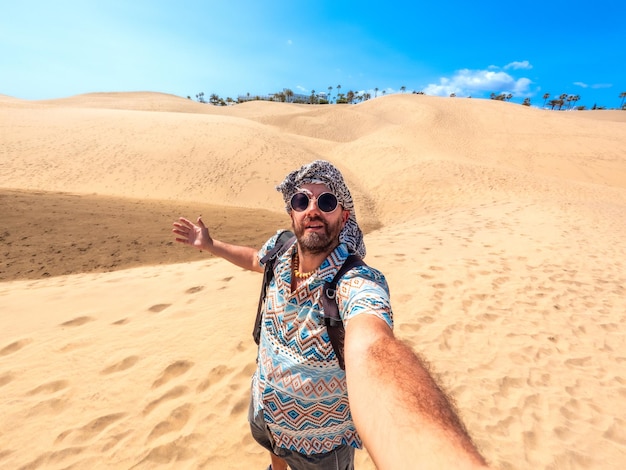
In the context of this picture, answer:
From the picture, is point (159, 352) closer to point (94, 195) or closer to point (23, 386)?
point (23, 386)

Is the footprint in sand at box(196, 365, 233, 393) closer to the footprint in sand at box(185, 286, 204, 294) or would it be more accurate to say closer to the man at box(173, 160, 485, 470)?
the man at box(173, 160, 485, 470)

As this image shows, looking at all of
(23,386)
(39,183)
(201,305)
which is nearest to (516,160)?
(201,305)

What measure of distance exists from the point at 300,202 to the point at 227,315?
10.7 feet

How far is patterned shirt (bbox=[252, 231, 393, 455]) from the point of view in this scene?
1368 mm

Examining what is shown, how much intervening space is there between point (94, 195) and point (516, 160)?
1100 inches

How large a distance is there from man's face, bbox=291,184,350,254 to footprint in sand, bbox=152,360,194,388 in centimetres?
270

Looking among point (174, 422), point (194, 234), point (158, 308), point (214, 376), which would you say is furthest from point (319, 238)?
point (158, 308)

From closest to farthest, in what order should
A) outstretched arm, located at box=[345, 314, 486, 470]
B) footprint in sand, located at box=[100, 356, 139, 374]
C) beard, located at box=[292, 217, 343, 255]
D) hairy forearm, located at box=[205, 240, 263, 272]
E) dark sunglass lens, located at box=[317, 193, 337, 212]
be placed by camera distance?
outstretched arm, located at box=[345, 314, 486, 470] < beard, located at box=[292, 217, 343, 255] < dark sunglass lens, located at box=[317, 193, 337, 212] < hairy forearm, located at box=[205, 240, 263, 272] < footprint in sand, located at box=[100, 356, 139, 374]

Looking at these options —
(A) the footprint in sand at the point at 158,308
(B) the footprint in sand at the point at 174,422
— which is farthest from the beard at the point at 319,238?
(A) the footprint in sand at the point at 158,308

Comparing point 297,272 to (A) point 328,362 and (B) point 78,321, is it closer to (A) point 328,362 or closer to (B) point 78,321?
(A) point 328,362

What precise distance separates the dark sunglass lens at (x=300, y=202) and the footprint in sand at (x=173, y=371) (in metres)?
2.74

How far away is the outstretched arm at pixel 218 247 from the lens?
2.20m

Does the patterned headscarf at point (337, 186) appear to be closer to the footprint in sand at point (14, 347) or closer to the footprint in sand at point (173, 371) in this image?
the footprint in sand at point (173, 371)

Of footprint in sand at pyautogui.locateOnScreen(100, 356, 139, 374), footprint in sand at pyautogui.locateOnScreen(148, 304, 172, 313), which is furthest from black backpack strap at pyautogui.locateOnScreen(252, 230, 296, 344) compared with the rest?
footprint in sand at pyautogui.locateOnScreen(148, 304, 172, 313)
